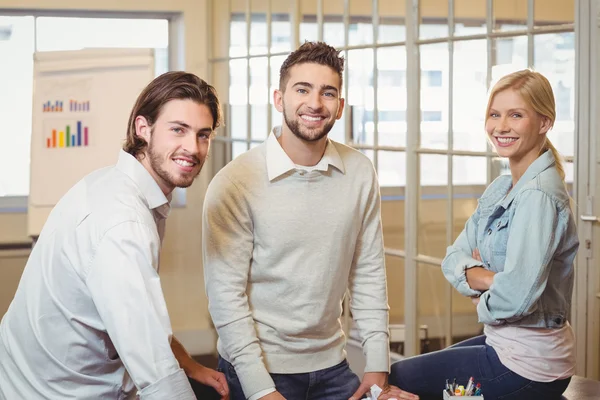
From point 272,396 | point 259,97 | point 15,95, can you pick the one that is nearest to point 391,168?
point 259,97

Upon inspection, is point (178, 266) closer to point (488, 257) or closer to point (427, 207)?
point (427, 207)

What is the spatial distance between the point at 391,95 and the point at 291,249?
1.98 metres

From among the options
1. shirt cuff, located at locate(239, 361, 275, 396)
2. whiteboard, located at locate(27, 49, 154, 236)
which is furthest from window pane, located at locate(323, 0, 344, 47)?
shirt cuff, located at locate(239, 361, 275, 396)

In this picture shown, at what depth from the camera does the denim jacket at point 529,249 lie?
2078 millimetres

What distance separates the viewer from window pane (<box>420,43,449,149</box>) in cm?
392

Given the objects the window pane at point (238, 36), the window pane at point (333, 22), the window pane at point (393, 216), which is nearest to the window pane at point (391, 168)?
the window pane at point (393, 216)

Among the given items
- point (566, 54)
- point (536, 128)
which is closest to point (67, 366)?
point (536, 128)

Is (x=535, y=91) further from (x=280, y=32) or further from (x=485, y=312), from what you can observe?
(x=280, y=32)

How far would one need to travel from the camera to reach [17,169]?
5527 mm

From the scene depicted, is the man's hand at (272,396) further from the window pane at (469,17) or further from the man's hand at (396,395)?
the window pane at (469,17)

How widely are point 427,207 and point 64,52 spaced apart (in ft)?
8.16

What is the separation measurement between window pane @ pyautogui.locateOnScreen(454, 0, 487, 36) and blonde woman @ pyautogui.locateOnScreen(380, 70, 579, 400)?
1.49 m

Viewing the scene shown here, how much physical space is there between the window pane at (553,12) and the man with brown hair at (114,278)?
1.72 metres

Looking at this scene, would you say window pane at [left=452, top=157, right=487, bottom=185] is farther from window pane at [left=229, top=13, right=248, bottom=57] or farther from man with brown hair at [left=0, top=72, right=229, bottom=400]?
window pane at [left=229, top=13, right=248, bottom=57]
